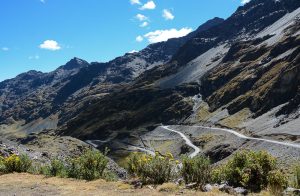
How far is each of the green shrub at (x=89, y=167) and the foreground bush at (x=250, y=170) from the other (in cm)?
929

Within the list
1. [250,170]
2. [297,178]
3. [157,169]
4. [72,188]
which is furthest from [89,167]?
[297,178]

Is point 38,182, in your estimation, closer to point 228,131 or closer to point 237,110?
point 228,131

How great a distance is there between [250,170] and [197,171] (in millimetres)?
3165

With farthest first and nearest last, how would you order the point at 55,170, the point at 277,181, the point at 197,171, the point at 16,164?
the point at 16,164 < the point at 55,170 < the point at 197,171 < the point at 277,181

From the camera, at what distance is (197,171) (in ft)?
75.3

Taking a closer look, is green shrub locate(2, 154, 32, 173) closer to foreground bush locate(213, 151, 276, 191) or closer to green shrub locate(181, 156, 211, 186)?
green shrub locate(181, 156, 211, 186)

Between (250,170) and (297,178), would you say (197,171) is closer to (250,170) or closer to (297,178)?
(250,170)

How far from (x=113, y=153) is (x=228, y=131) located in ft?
172

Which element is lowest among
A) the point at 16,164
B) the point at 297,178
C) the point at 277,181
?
the point at 297,178

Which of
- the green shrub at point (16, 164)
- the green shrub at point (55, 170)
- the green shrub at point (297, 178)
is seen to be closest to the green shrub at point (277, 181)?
the green shrub at point (297, 178)

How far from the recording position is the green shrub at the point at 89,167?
2814 centimetres

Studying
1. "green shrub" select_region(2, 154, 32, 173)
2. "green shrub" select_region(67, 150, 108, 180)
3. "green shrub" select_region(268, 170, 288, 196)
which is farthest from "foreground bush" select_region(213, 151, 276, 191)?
"green shrub" select_region(2, 154, 32, 173)

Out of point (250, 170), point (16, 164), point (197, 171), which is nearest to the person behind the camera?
point (250, 170)

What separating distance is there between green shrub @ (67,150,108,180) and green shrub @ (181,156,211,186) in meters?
7.21
